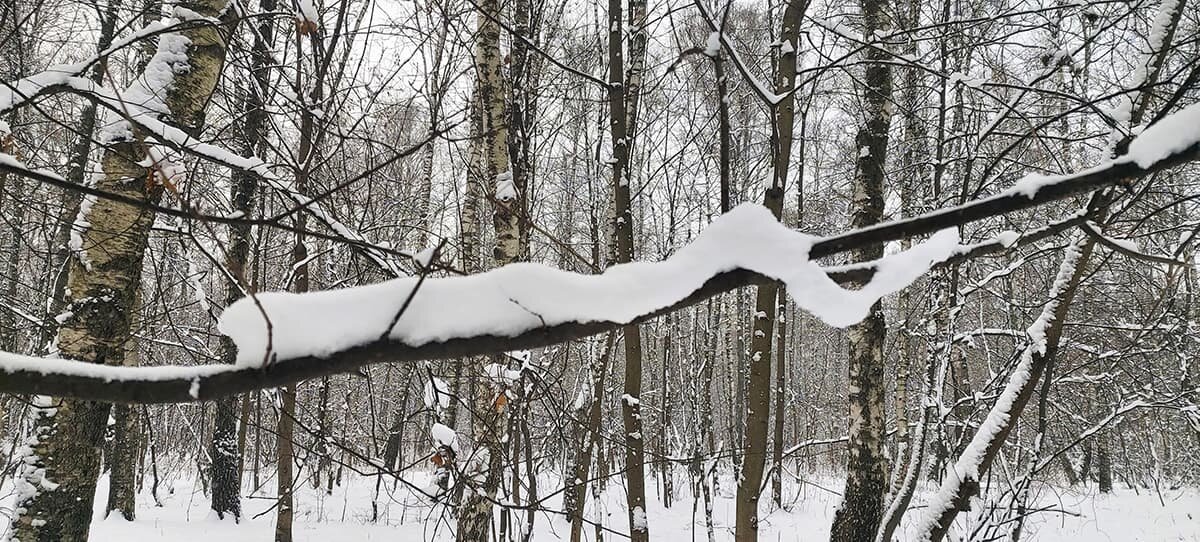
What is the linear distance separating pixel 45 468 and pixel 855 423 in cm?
475

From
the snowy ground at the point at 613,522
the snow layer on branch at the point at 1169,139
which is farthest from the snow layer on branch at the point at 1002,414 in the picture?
the snowy ground at the point at 613,522

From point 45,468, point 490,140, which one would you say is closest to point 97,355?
point 45,468

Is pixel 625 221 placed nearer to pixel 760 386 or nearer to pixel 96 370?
pixel 760 386

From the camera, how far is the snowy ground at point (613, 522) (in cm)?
766

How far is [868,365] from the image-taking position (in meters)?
4.37

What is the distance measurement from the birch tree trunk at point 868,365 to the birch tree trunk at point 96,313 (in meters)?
3.90

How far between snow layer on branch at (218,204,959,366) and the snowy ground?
21.5 feet

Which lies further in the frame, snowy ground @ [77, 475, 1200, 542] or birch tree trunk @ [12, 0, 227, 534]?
Result: snowy ground @ [77, 475, 1200, 542]

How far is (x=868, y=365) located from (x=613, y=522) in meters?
6.64

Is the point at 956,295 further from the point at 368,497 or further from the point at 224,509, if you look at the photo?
the point at 368,497

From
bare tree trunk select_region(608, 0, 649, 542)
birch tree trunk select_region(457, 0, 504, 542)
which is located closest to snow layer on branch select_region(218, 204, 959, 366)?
bare tree trunk select_region(608, 0, 649, 542)

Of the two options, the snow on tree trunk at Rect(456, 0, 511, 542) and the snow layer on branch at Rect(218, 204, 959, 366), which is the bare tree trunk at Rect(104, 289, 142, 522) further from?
the snow layer on branch at Rect(218, 204, 959, 366)

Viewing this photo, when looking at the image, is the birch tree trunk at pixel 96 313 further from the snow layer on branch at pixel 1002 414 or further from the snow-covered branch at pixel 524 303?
the snow layer on branch at pixel 1002 414

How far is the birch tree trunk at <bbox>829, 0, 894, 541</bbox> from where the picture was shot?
419 centimetres
